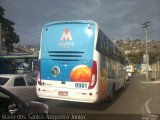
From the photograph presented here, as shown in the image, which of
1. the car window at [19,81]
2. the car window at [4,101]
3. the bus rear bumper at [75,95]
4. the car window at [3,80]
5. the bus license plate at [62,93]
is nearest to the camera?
the car window at [4,101]

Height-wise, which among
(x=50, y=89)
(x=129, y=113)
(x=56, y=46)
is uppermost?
(x=56, y=46)

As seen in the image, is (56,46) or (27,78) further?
(27,78)

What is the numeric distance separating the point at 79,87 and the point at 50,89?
1228mm

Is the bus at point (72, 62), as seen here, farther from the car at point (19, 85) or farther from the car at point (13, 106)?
the car at point (13, 106)

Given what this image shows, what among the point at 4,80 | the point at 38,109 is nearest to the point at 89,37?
the point at 4,80

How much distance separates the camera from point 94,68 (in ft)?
40.9

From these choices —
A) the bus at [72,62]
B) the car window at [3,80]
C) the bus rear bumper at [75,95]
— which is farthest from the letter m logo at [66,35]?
the car window at [3,80]

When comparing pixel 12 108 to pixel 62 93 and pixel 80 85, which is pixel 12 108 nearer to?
pixel 80 85

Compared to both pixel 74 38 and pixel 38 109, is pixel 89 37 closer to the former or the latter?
pixel 74 38

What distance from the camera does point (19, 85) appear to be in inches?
531

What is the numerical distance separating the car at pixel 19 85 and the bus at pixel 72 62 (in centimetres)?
71

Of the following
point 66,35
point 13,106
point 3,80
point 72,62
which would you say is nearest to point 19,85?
point 3,80

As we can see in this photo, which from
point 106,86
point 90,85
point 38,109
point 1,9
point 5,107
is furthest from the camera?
point 1,9

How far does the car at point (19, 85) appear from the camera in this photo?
1287 centimetres
